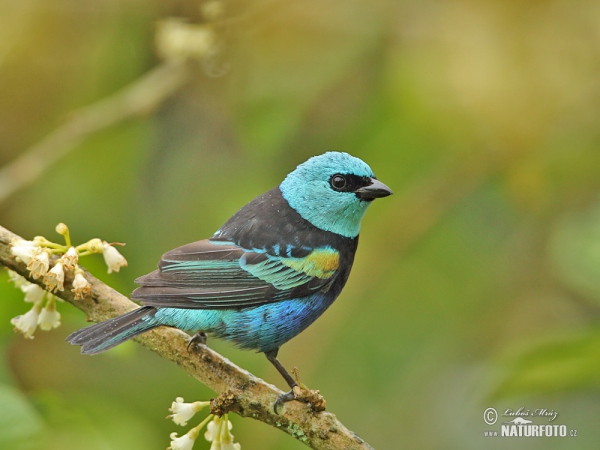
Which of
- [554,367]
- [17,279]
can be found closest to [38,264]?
[17,279]

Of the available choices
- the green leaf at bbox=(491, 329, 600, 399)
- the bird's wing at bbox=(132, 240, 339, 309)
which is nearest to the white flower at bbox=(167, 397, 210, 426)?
the bird's wing at bbox=(132, 240, 339, 309)

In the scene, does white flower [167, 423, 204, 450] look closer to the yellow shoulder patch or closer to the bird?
the bird

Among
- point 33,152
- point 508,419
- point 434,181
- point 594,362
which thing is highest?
point 434,181

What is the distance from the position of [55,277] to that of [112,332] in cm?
33

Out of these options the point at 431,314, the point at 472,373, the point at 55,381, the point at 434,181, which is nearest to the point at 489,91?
the point at 434,181

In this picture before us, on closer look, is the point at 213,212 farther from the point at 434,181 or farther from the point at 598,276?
the point at 598,276

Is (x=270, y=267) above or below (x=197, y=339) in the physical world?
above

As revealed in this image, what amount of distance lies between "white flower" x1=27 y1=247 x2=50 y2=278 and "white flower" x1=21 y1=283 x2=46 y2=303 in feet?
0.72

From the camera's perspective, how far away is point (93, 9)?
5504mm

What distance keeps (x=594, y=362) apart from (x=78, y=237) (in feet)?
11.2

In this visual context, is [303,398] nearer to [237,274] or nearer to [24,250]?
[237,274]

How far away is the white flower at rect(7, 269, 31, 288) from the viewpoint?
304 cm

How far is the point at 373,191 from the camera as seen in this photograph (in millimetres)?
3738

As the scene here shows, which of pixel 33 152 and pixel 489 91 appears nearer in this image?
pixel 33 152
